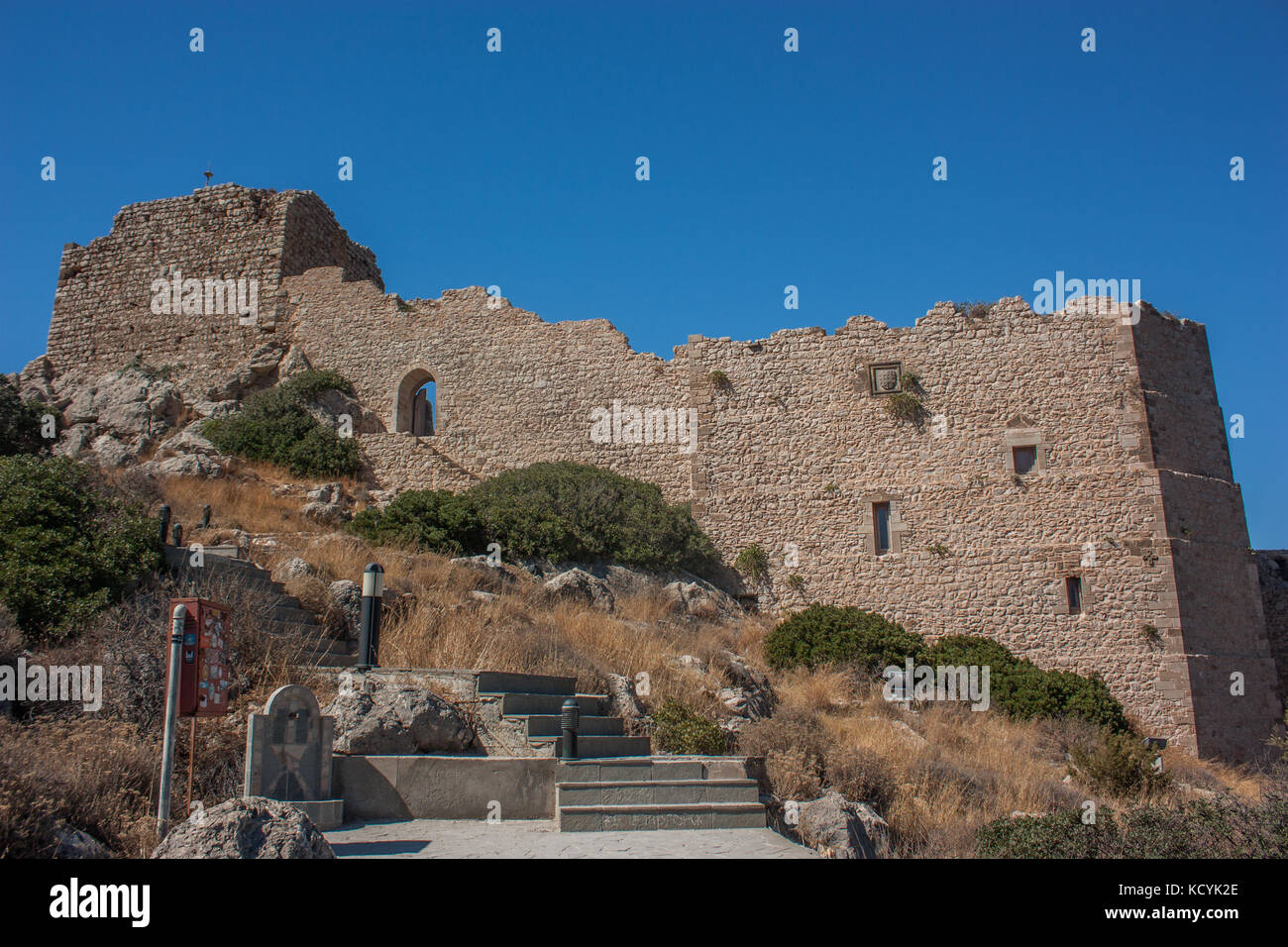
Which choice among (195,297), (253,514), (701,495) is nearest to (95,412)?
(195,297)

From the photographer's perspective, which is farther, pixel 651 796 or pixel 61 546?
pixel 61 546

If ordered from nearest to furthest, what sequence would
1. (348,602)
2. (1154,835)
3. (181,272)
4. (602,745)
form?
(1154,835) → (602,745) → (348,602) → (181,272)

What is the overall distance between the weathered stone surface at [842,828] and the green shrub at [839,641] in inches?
326

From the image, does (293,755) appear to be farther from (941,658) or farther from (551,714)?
(941,658)

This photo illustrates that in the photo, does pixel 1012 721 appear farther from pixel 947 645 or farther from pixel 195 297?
pixel 195 297

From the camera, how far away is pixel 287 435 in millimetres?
21141

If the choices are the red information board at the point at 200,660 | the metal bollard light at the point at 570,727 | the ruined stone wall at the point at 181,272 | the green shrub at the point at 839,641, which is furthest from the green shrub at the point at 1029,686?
the ruined stone wall at the point at 181,272

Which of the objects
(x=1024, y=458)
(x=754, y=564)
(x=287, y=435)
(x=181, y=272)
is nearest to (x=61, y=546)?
(x=287, y=435)

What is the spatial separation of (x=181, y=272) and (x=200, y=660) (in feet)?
70.1

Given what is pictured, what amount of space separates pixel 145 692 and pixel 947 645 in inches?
532

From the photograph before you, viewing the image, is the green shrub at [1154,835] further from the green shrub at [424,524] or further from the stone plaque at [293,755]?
the green shrub at [424,524]

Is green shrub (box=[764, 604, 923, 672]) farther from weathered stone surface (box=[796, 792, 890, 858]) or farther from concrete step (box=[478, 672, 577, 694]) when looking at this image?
weathered stone surface (box=[796, 792, 890, 858])

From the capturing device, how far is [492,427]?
21812 millimetres

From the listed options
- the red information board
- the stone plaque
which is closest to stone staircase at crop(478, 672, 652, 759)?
the stone plaque
